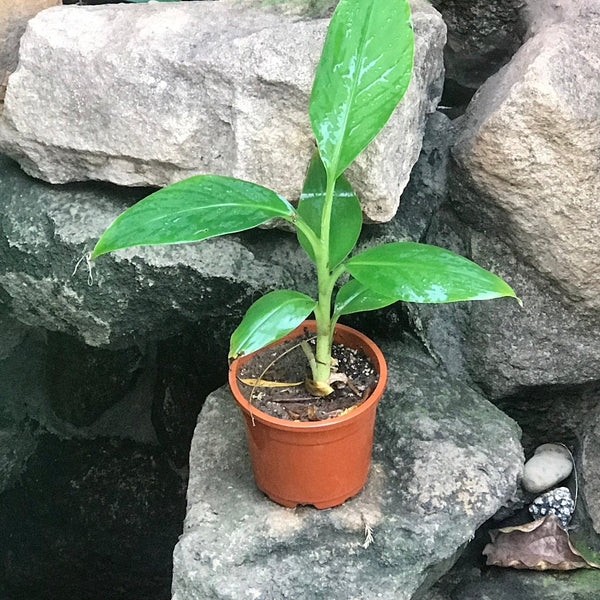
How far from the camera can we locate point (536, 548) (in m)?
1.12

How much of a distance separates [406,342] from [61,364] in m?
0.77

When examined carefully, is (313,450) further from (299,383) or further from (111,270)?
(111,270)

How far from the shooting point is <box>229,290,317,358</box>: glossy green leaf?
80 centimetres

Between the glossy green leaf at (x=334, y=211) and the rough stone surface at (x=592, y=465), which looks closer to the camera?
the glossy green leaf at (x=334, y=211)

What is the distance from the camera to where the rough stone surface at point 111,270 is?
1.05m

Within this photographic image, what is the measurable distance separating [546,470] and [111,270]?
0.77m

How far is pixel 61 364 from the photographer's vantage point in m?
1.52

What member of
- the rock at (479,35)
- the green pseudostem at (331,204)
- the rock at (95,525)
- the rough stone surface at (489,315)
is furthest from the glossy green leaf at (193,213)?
the rock at (95,525)

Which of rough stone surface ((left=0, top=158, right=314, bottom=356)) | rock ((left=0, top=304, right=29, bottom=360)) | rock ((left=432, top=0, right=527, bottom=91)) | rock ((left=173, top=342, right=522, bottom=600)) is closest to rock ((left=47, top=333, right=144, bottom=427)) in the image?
rock ((left=0, top=304, right=29, bottom=360))

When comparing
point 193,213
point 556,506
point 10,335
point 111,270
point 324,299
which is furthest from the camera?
point 10,335

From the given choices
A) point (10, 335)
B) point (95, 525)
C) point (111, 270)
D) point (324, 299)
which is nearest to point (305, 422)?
point (324, 299)

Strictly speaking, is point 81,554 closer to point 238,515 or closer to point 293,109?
point 238,515

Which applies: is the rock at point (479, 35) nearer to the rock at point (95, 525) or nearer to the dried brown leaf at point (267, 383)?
the dried brown leaf at point (267, 383)

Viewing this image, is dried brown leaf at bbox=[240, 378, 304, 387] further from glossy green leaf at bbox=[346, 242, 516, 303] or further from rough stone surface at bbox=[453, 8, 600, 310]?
rough stone surface at bbox=[453, 8, 600, 310]
